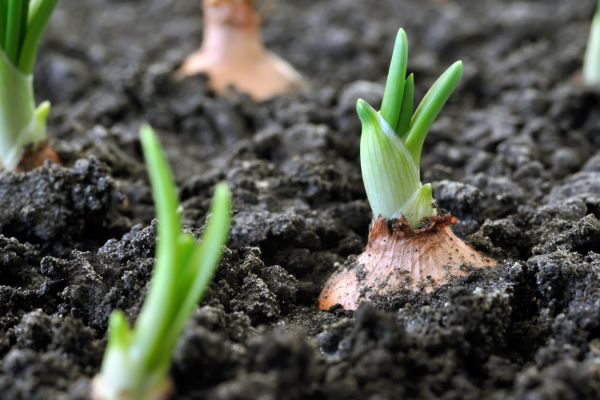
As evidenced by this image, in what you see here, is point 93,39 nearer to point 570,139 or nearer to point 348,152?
point 348,152

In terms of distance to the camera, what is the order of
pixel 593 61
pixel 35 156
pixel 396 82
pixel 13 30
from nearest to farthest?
pixel 396 82 < pixel 13 30 < pixel 35 156 < pixel 593 61

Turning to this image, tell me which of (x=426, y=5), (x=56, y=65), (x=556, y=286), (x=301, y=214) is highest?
(x=426, y=5)

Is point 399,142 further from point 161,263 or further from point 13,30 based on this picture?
point 13,30

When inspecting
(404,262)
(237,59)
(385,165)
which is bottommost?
(404,262)

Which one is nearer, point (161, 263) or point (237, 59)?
point (161, 263)

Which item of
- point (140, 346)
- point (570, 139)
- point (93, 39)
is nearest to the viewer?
point (140, 346)

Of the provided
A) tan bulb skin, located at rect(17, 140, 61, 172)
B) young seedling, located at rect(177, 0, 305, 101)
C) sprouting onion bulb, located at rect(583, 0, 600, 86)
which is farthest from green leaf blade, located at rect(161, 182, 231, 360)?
sprouting onion bulb, located at rect(583, 0, 600, 86)

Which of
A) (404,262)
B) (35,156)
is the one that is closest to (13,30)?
(35,156)

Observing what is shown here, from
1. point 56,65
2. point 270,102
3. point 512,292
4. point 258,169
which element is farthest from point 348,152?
point 56,65
